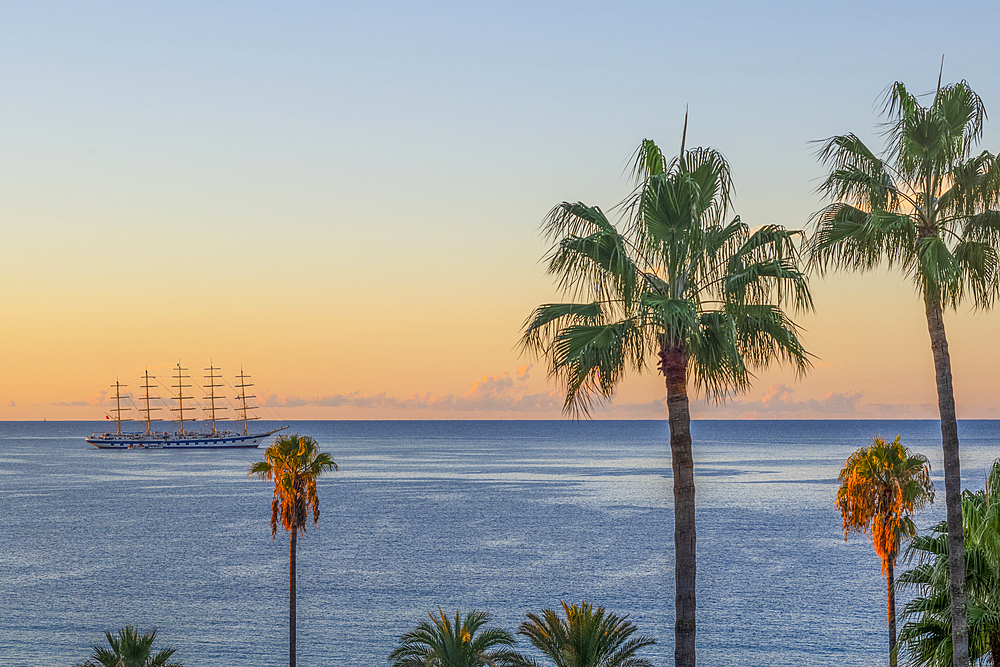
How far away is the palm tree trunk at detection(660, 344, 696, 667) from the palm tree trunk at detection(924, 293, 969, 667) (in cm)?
408

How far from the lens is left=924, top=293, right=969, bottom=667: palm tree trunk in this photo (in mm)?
15703

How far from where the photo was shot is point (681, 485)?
50.3 feet

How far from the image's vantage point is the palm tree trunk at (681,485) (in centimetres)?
1496

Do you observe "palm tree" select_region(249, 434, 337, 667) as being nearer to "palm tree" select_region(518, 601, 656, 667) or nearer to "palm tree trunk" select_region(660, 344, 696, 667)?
"palm tree" select_region(518, 601, 656, 667)

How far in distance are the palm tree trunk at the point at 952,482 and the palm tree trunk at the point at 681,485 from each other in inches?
161

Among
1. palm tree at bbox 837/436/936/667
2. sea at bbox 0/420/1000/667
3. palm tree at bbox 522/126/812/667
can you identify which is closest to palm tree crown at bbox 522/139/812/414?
palm tree at bbox 522/126/812/667

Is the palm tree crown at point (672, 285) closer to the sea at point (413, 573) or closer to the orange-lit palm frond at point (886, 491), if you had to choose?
the orange-lit palm frond at point (886, 491)

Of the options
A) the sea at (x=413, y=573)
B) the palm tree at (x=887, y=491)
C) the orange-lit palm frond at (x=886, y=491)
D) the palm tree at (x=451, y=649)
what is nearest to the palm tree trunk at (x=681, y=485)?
the palm tree at (x=451, y=649)

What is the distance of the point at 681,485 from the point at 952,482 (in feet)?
15.7

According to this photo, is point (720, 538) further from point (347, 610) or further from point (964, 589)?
point (964, 589)

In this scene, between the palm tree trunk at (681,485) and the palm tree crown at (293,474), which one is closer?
the palm tree trunk at (681,485)

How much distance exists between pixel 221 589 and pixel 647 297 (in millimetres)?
67279

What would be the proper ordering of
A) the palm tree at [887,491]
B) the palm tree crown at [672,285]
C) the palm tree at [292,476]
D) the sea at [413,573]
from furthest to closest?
the sea at [413,573] < the palm tree at [292,476] < the palm tree at [887,491] < the palm tree crown at [672,285]

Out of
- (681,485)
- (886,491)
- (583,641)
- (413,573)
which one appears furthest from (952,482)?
(413,573)
